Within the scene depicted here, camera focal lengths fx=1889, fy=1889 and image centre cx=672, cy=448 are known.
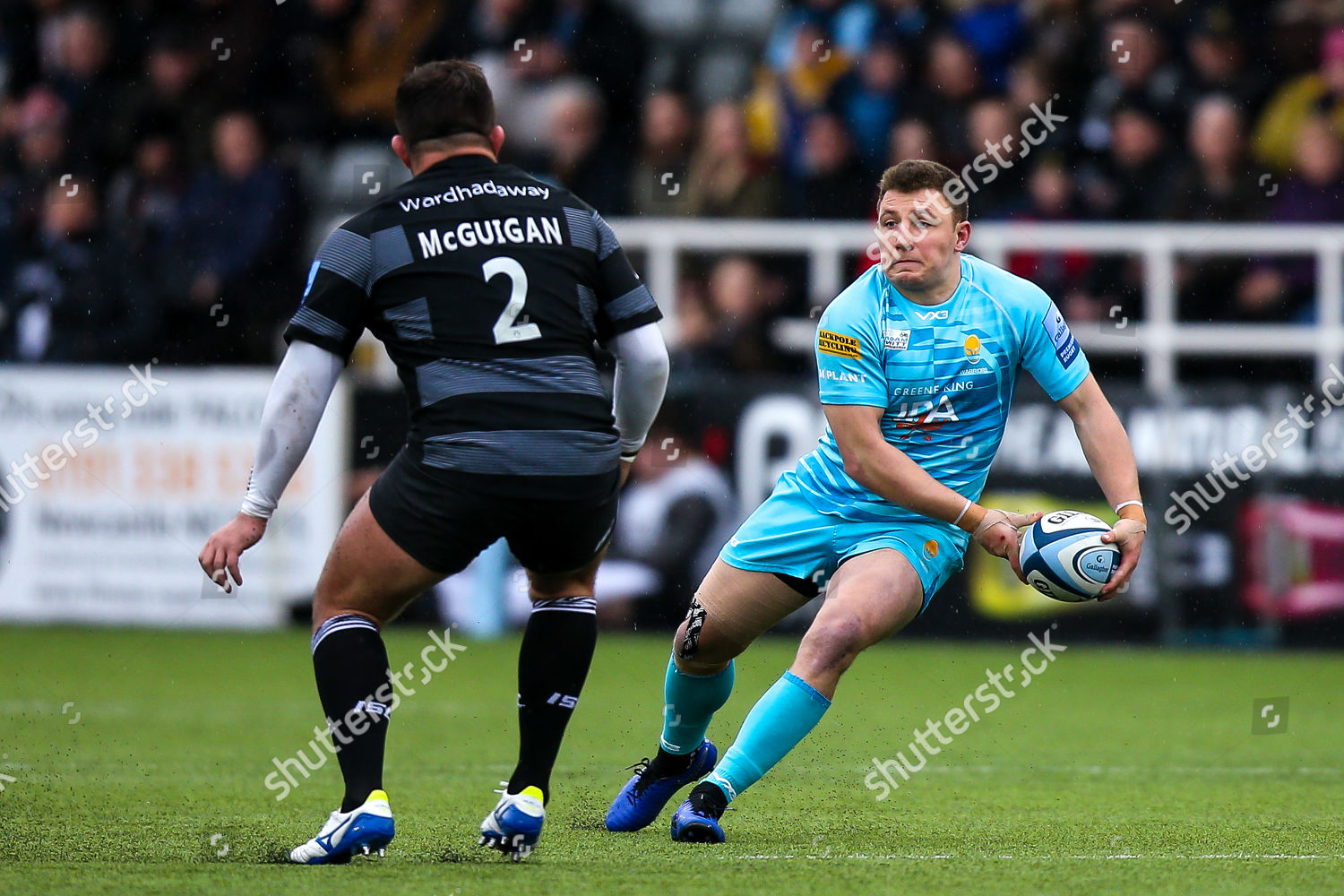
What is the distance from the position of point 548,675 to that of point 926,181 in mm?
1781

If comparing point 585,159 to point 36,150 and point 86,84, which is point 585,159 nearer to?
point 86,84

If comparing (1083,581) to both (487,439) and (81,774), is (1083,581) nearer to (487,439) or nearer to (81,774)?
(487,439)

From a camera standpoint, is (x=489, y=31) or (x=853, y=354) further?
(x=489, y=31)

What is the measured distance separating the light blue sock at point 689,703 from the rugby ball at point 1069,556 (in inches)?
39.2

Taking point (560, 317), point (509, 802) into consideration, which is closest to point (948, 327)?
point (560, 317)

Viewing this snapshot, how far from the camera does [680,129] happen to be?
510 inches

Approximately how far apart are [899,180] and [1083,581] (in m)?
1.26

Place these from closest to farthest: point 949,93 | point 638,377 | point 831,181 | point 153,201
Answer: point 638,377 < point 949,93 < point 831,181 < point 153,201

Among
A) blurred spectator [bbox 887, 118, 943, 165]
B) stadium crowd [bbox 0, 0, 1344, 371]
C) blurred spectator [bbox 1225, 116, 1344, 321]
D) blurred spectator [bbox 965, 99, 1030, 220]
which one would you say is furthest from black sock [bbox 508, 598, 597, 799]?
blurred spectator [bbox 1225, 116, 1344, 321]

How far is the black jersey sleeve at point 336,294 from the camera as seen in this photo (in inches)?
185

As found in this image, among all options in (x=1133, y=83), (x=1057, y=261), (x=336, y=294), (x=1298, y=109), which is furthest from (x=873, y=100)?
(x=336, y=294)

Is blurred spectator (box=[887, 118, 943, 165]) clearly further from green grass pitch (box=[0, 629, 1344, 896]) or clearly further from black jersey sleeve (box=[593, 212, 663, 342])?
black jersey sleeve (box=[593, 212, 663, 342])

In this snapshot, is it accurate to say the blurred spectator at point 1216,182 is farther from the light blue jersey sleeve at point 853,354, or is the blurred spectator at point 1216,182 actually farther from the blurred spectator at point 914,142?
the light blue jersey sleeve at point 853,354

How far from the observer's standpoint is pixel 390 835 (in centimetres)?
469
